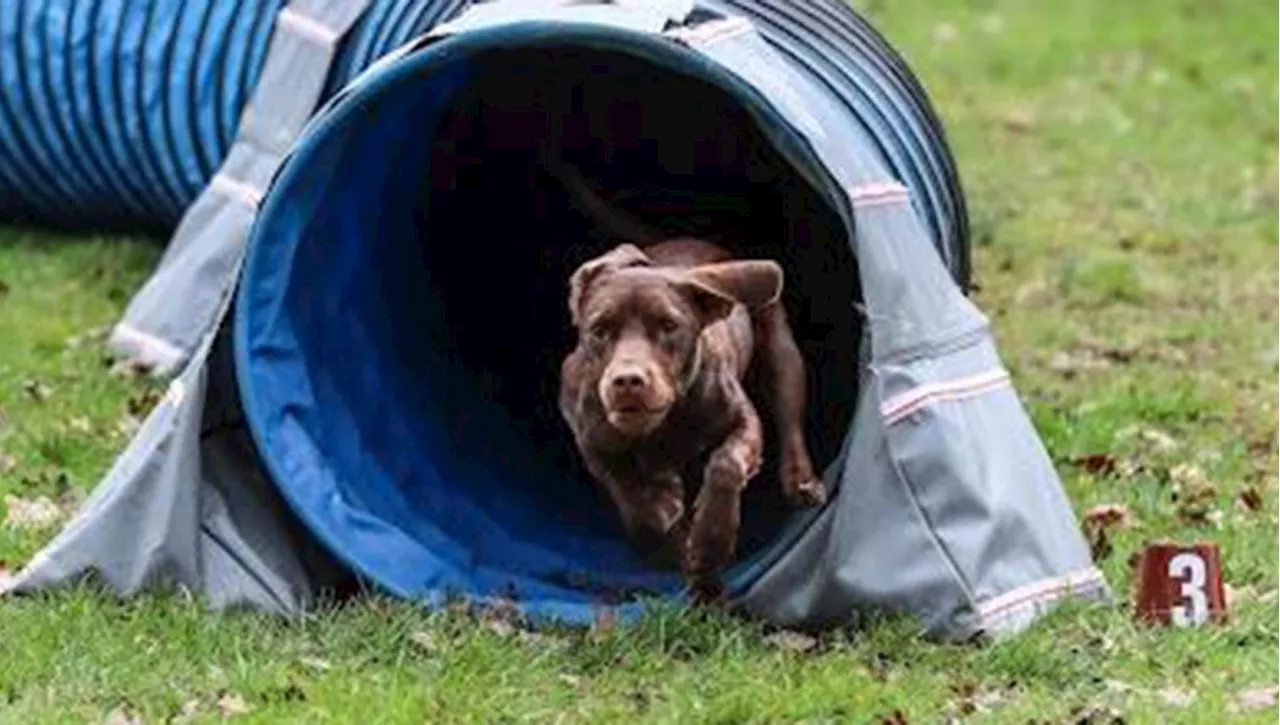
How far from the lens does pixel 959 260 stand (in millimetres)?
9320

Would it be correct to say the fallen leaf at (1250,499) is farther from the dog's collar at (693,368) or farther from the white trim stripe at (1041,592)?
the dog's collar at (693,368)

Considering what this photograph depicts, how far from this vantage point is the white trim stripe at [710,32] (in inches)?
308

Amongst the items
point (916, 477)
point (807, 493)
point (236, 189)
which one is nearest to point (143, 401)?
point (236, 189)

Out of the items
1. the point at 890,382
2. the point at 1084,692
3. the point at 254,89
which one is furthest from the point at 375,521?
the point at 254,89

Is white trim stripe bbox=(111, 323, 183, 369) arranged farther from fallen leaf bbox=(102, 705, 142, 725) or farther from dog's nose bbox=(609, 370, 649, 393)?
fallen leaf bbox=(102, 705, 142, 725)

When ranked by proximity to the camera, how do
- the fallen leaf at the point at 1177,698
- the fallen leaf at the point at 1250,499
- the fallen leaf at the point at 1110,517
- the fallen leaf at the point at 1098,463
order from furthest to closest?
the fallen leaf at the point at 1098,463
the fallen leaf at the point at 1250,499
the fallen leaf at the point at 1110,517
the fallen leaf at the point at 1177,698

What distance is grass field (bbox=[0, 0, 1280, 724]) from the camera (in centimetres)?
723

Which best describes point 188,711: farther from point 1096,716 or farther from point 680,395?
point 1096,716

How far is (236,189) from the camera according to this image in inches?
432

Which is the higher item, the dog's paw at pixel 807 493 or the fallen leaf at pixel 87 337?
the dog's paw at pixel 807 493

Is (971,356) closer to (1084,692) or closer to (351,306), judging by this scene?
(1084,692)

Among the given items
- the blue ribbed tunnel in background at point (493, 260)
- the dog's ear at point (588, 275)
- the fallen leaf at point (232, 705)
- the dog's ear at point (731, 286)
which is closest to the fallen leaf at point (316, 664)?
the fallen leaf at point (232, 705)

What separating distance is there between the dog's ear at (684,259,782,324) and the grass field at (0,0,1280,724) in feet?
2.49

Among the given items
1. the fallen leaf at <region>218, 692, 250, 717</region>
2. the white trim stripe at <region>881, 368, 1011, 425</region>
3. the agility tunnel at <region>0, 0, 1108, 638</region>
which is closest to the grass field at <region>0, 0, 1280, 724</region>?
the fallen leaf at <region>218, 692, 250, 717</region>
